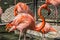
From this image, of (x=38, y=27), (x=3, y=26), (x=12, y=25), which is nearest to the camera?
(x=12, y=25)

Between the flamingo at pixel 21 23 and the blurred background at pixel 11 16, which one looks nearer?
the flamingo at pixel 21 23

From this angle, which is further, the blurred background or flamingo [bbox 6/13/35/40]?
the blurred background

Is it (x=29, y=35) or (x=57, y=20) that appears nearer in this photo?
(x=29, y=35)

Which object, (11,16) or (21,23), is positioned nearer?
(21,23)

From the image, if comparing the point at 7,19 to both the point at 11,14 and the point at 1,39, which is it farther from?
the point at 1,39

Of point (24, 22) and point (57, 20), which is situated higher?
point (24, 22)

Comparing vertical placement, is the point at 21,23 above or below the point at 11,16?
above

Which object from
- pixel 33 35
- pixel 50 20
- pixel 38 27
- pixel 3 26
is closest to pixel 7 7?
pixel 3 26

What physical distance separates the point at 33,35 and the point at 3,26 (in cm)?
117

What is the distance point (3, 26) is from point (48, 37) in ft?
5.42

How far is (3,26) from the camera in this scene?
6.41m

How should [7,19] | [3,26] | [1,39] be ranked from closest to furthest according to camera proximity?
[1,39] → [3,26] → [7,19]

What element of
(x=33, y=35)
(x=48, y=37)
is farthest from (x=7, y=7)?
(x=48, y=37)

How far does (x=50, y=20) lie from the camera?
22.3 ft
